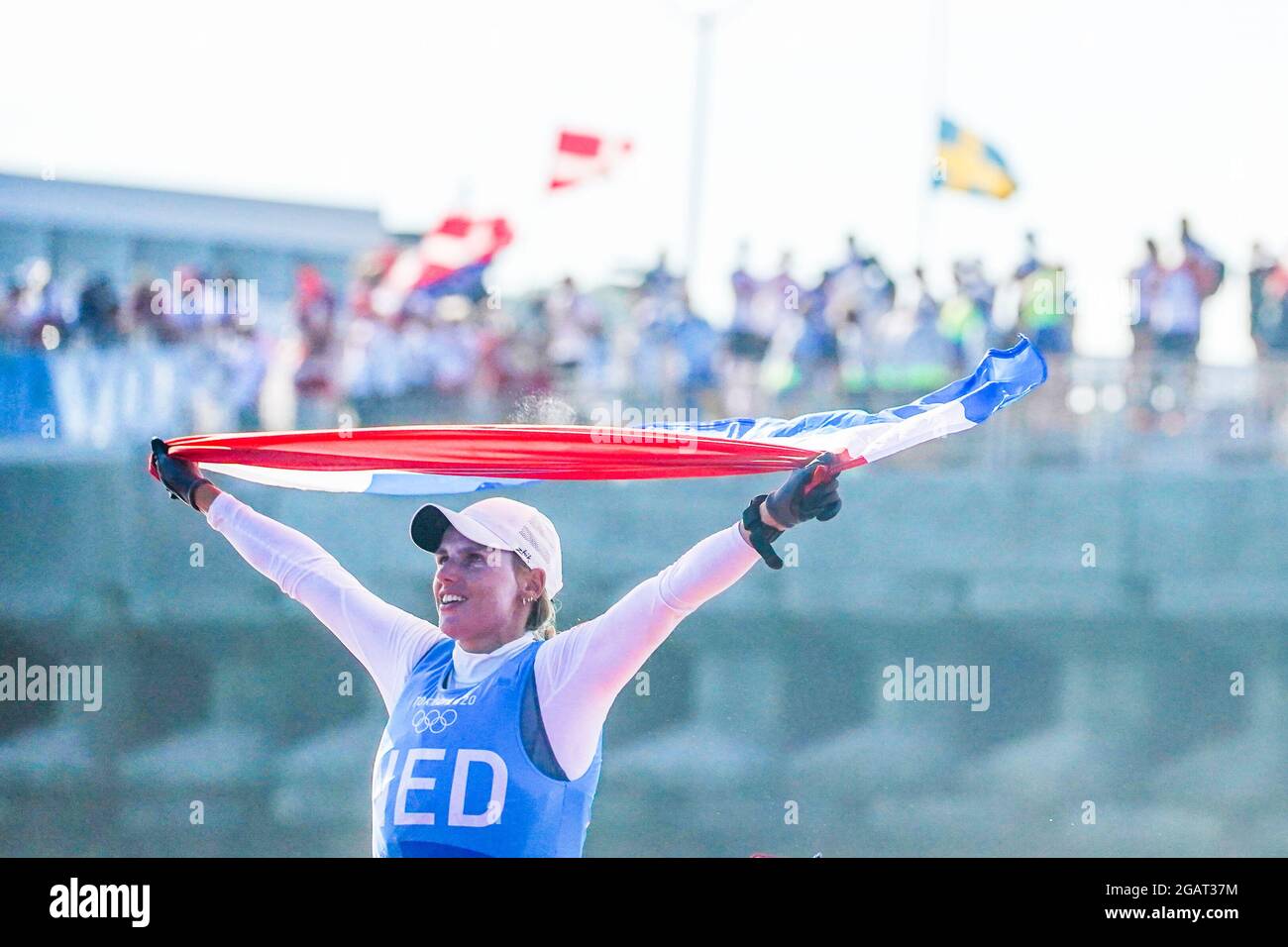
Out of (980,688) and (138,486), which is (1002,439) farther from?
(138,486)

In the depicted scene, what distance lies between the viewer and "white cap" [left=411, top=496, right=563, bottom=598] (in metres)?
4.10

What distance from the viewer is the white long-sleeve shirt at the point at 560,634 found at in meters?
3.82

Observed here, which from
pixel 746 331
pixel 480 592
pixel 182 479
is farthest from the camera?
pixel 746 331

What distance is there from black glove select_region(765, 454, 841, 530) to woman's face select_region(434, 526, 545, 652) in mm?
650

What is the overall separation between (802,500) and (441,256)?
287 centimetres

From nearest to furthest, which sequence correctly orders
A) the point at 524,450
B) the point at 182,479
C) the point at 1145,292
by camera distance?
the point at 182,479 < the point at 524,450 < the point at 1145,292

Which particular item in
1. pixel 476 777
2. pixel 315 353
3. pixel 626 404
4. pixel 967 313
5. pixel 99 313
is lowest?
pixel 476 777

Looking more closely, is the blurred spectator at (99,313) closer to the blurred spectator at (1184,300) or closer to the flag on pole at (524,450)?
the flag on pole at (524,450)

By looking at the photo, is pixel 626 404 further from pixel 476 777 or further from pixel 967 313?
pixel 476 777

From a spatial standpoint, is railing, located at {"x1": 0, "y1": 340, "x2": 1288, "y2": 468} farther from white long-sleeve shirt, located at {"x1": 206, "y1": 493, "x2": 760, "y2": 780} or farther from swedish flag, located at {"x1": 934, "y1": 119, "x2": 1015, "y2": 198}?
white long-sleeve shirt, located at {"x1": 206, "y1": 493, "x2": 760, "y2": 780}

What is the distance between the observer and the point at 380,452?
4.66m

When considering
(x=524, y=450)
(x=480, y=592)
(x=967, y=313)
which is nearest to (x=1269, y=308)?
(x=967, y=313)

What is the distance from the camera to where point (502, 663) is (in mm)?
3998

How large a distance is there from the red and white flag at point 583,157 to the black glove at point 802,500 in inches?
73.2
